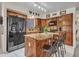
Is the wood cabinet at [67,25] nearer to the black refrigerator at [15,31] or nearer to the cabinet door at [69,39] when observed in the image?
the cabinet door at [69,39]

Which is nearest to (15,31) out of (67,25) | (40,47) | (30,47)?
(30,47)

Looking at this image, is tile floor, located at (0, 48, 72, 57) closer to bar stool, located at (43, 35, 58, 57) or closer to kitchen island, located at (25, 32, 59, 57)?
kitchen island, located at (25, 32, 59, 57)

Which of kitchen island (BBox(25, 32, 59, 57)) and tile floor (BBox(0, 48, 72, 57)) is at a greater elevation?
kitchen island (BBox(25, 32, 59, 57))

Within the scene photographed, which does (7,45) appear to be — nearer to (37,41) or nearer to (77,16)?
(37,41)

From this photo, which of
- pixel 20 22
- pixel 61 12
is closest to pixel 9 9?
pixel 20 22

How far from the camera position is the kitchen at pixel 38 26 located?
193cm

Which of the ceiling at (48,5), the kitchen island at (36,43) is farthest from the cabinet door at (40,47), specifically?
the ceiling at (48,5)

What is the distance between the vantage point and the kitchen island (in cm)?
196

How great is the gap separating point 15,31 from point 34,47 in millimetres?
408

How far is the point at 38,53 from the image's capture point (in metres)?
1.98

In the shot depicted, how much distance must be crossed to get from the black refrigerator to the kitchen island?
11 cm

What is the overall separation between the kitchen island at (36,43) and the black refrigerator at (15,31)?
0.11m


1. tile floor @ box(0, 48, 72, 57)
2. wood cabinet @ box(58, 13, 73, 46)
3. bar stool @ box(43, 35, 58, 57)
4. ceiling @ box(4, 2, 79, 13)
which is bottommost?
tile floor @ box(0, 48, 72, 57)

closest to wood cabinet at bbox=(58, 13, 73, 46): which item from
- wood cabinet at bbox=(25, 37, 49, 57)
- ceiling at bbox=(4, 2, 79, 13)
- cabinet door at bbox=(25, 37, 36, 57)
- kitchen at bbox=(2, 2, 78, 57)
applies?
kitchen at bbox=(2, 2, 78, 57)
